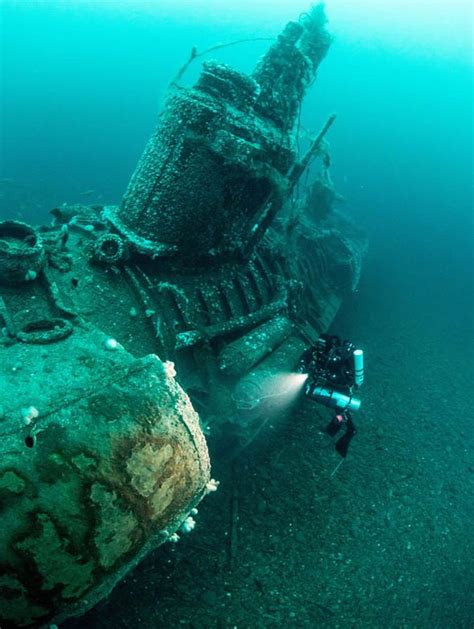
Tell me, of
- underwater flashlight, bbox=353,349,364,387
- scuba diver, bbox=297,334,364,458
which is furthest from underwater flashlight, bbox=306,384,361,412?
underwater flashlight, bbox=353,349,364,387

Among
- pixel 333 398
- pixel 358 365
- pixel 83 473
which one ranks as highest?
pixel 83 473

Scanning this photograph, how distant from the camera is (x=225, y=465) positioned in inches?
230

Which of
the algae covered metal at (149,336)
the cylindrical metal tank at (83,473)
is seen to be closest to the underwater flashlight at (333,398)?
the algae covered metal at (149,336)

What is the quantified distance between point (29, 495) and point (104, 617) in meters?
2.99

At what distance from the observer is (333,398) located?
5047 millimetres

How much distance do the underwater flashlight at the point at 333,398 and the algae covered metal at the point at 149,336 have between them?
42 centimetres

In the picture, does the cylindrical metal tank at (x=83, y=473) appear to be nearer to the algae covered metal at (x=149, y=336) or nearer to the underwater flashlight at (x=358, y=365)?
the algae covered metal at (x=149, y=336)

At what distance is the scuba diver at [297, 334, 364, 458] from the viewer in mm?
4945

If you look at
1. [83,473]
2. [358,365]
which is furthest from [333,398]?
[83,473]

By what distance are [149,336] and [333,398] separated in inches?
98.0

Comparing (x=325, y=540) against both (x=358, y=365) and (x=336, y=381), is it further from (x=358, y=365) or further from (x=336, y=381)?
(x=358, y=365)

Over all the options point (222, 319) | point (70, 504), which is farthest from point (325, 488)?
point (70, 504)

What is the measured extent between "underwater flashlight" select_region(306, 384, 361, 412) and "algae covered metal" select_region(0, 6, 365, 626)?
16.5 inches

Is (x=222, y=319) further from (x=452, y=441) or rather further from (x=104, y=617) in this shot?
(x=452, y=441)
